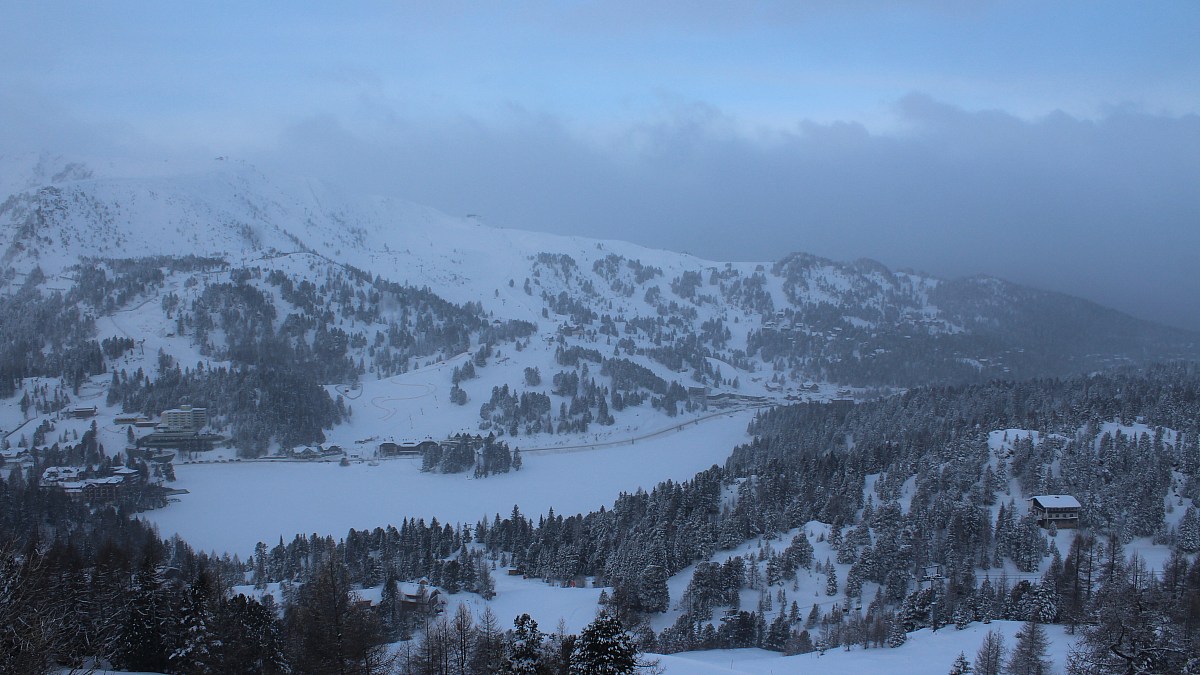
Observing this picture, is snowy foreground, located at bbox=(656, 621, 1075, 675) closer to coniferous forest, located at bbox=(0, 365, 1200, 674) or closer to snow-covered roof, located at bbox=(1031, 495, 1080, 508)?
coniferous forest, located at bbox=(0, 365, 1200, 674)

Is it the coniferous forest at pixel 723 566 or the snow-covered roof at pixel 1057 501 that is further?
the snow-covered roof at pixel 1057 501

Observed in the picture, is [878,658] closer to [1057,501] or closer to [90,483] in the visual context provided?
[1057,501]

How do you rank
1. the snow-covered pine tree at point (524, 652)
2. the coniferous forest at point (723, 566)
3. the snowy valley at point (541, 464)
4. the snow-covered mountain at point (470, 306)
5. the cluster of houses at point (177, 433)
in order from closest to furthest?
1. the snow-covered pine tree at point (524, 652)
2. the coniferous forest at point (723, 566)
3. the snowy valley at point (541, 464)
4. the cluster of houses at point (177, 433)
5. the snow-covered mountain at point (470, 306)

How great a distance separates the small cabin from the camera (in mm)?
39844

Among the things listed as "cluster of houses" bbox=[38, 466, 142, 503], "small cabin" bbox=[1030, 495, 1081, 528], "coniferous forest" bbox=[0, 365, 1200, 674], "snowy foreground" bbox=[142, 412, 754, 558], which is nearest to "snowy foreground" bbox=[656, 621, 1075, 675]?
"coniferous forest" bbox=[0, 365, 1200, 674]

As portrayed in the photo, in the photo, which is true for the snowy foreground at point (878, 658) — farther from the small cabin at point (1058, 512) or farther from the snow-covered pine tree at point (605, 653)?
the small cabin at point (1058, 512)

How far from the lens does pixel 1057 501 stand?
1586 inches

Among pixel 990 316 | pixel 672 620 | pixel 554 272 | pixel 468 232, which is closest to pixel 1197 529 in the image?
pixel 672 620

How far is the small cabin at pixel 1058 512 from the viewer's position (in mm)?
39844

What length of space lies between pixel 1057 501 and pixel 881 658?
20953mm

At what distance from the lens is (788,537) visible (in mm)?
41969

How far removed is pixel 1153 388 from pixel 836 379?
62893 millimetres

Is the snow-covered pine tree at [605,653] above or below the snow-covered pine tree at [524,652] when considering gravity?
above

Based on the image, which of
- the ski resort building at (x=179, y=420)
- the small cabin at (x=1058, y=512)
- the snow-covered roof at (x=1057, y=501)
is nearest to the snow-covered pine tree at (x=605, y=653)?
the small cabin at (x=1058, y=512)
